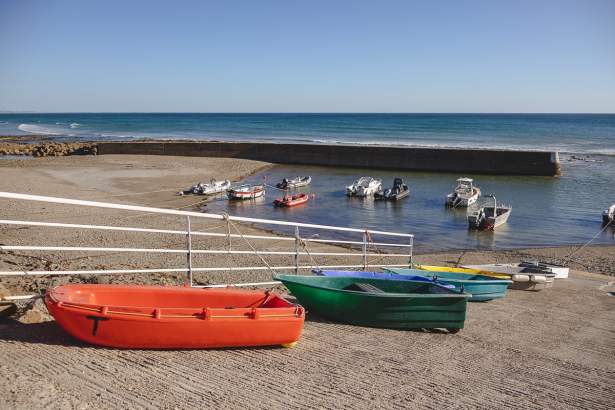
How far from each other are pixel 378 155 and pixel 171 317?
44628 mm

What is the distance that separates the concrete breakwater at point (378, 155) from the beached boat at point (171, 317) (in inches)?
1627

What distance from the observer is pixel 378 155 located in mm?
48562

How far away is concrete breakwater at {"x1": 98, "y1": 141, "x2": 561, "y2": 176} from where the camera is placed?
43.8 metres

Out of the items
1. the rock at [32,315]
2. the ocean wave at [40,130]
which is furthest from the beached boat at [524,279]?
the ocean wave at [40,130]

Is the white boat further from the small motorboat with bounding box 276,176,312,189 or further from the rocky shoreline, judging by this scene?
the rocky shoreline

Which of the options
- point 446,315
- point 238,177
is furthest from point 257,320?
point 238,177

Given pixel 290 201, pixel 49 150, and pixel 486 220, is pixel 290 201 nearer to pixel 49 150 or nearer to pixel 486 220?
pixel 486 220

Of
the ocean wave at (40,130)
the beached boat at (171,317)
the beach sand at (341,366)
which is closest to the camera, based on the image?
the beach sand at (341,366)

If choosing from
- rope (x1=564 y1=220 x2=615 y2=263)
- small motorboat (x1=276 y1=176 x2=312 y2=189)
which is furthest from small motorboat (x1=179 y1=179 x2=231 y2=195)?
rope (x1=564 y1=220 x2=615 y2=263)

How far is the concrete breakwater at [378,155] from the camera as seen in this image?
43.8 meters

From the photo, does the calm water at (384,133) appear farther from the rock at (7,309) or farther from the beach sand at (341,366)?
the rock at (7,309)

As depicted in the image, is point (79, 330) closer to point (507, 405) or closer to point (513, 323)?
point (507, 405)

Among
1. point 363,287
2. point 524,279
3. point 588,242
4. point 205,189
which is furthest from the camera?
point 205,189

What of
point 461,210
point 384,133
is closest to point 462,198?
point 461,210
